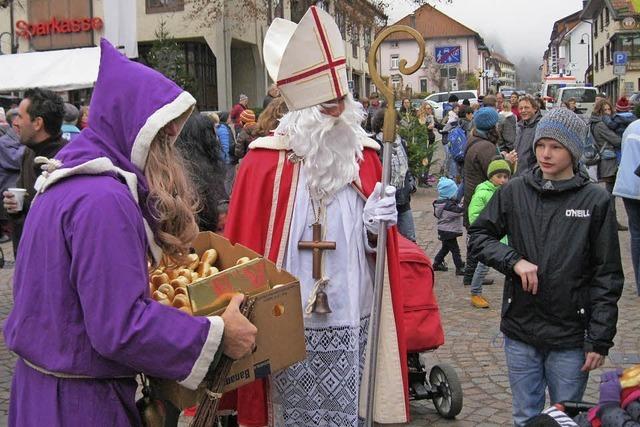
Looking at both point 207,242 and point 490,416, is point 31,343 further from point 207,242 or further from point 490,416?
point 490,416

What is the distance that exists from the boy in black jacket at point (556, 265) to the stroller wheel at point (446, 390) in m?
1.23

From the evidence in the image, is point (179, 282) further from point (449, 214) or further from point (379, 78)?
point (449, 214)

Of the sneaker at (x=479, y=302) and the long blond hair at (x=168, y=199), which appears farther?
the sneaker at (x=479, y=302)

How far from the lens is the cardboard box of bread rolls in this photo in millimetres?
2277

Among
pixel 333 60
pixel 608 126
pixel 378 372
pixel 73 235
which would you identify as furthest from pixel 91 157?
pixel 608 126

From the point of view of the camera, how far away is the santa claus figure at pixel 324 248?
350 centimetres

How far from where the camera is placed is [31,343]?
2.08 m

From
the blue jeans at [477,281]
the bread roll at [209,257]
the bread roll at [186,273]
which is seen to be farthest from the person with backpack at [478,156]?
the bread roll at [186,273]

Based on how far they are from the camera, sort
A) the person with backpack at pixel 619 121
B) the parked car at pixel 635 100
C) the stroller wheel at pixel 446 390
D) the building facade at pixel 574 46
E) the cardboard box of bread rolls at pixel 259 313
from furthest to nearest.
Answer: the building facade at pixel 574 46 → the parked car at pixel 635 100 → the person with backpack at pixel 619 121 → the stroller wheel at pixel 446 390 → the cardboard box of bread rolls at pixel 259 313

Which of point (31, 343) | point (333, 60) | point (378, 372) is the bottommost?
point (378, 372)

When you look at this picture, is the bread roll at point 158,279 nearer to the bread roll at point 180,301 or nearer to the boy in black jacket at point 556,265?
the bread roll at point 180,301

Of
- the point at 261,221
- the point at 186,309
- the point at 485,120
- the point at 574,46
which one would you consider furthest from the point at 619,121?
the point at 574,46

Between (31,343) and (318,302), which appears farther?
(318,302)

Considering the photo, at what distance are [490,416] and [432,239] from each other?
6593mm
